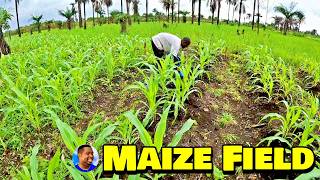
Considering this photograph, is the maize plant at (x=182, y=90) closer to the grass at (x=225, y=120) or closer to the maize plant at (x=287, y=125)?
the grass at (x=225, y=120)

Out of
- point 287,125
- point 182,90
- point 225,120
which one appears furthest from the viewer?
point 225,120

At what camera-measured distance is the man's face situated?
2627 mm

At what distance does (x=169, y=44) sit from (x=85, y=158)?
4490mm

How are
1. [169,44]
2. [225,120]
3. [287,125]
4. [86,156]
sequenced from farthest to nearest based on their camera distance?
[169,44] → [225,120] → [287,125] → [86,156]

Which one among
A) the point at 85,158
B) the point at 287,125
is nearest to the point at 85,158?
the point at 85,158

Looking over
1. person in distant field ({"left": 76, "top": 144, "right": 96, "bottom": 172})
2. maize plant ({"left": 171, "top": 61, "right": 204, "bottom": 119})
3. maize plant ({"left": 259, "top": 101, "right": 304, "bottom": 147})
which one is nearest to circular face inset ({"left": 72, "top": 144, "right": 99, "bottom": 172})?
person in distant field ({"left": 76, "top": 144, "right": 96, "bottom": 172})

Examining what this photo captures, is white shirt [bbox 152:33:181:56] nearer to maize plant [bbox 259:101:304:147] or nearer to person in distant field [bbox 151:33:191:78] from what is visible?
person in distant field [bbox 151:33:191:78]

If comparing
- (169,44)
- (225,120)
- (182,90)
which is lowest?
(225,120)

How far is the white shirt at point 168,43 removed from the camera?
6.64 metres

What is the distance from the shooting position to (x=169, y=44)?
684 cm

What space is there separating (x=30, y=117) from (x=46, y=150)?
0.52m

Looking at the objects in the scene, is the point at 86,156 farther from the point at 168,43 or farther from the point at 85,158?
the point at 168,43

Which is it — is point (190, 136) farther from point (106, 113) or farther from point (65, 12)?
point (65, 12)

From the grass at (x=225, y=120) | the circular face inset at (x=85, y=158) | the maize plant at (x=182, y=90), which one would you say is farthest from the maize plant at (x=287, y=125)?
the circular face inset at (x=85, y=158)
